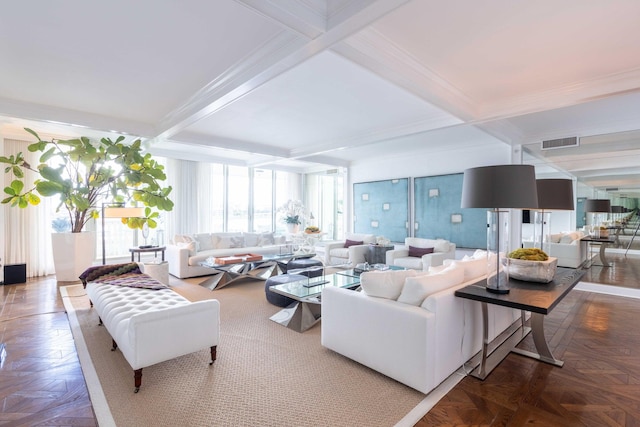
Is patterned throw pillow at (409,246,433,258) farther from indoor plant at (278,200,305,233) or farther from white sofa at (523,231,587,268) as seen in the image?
indoor plant at (278,200,305,233)

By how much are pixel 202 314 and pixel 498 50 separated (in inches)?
132

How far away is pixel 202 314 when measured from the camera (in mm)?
2508

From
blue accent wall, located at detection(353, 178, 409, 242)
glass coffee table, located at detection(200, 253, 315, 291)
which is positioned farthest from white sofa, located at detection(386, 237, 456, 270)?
glass coffee table, located at detection(200, 253, 315, 291)

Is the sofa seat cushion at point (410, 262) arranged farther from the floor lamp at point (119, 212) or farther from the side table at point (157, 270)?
the floor lamp at point (119, 212)

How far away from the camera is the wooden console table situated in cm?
212

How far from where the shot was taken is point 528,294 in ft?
7.53

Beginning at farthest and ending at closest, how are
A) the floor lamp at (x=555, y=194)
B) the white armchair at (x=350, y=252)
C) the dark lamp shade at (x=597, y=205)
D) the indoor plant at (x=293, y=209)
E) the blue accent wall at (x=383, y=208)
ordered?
the blue accent wall at (x=383, y=208)
the indoor plant at (x=293, y=209)
the white armchair at (x=350, y=252)
the dark lamp shade at (x=597, y=205)
the floor lamp at (x=555, y=194)

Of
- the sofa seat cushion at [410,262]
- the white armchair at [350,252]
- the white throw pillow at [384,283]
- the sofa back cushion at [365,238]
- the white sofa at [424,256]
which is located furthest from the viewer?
the sofa back cushion at [365,238]

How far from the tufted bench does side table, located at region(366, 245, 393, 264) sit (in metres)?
4.08

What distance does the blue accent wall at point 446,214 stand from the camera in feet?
20.5

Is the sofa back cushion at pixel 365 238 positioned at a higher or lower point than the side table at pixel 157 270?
higher

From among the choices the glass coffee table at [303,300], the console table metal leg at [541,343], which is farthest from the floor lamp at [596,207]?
the glass coffee table at [303,300]

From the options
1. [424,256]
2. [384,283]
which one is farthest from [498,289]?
[424,256]

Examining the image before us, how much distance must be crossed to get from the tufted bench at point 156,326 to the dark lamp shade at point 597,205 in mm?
5809
